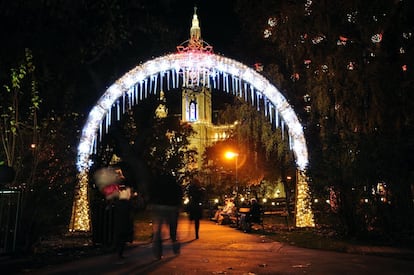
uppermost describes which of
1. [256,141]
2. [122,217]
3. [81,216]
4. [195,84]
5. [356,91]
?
[195,84]

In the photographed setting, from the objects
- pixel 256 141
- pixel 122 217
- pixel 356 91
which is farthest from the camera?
pixel 256 141

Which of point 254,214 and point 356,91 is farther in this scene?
point 254,214

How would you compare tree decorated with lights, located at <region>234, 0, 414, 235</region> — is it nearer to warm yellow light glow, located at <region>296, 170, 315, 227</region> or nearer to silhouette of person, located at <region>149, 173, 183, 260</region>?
warm yellow light glow, located at <region>296, 170, 315, 227</region>

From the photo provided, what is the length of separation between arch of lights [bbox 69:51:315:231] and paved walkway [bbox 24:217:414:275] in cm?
709

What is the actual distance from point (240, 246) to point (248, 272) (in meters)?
3.82

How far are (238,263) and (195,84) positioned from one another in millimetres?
13454

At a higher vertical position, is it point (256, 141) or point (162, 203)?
point (256, 141)

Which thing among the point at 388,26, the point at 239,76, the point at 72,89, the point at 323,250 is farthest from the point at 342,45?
the point at 72,89

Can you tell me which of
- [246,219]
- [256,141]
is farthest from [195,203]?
[256,141]

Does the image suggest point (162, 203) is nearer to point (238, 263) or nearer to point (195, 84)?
point (238, 263)

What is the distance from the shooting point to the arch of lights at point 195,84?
17.9m

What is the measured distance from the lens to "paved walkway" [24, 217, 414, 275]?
8.09m

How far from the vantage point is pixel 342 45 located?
16688 mm

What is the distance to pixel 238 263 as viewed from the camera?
29.1 ft
